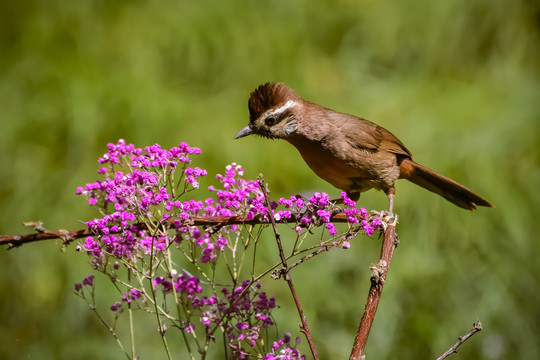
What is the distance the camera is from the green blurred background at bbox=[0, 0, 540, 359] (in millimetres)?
4398

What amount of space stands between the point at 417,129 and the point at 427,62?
779 mm

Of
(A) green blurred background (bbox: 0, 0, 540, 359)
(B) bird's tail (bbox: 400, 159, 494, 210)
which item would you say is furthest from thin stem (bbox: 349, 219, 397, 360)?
(A) green blurred background (bbox: 0, 0, 540, 359)

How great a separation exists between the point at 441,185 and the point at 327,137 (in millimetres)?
850

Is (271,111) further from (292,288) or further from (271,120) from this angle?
(292,288)

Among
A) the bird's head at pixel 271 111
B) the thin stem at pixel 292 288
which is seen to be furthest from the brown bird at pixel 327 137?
the thin stem at pixel 292 288

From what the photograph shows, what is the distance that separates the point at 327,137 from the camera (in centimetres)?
318

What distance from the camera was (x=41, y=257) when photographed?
4441 mm

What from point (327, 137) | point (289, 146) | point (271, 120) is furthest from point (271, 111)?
point (289, 146)

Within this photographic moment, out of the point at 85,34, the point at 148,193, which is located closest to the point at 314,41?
the point at 85,34

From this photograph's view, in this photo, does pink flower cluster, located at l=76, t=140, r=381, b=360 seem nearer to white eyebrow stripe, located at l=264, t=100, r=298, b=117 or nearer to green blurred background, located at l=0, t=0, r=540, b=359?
white eyebrow stripe, located at l=264, t=100, r=298, b=117

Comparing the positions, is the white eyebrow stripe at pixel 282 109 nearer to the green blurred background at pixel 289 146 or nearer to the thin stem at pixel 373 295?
the thin stem at pixel 373 295

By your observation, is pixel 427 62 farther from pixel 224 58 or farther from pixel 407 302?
pixel 407 302

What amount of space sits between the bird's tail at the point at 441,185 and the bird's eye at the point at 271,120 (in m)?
0.92

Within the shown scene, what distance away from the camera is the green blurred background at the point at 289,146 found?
440 centimetres
